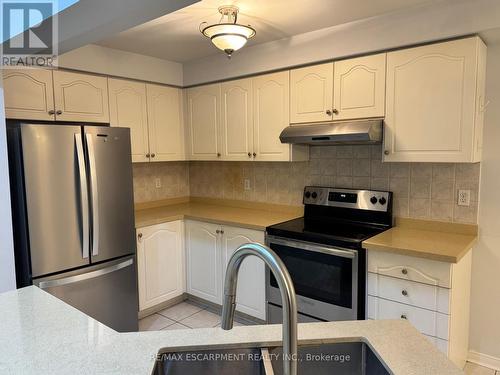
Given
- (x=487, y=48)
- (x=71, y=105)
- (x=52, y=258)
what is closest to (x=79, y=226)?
(x=52, y=258)

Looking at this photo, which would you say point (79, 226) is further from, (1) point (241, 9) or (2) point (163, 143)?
(1) point (241, 9)

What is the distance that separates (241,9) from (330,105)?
34.8 inches

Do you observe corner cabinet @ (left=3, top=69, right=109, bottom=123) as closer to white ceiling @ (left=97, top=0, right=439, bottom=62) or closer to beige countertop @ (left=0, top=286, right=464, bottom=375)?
white ceiling @ (left=97, top=0, right=439, bottom=62)

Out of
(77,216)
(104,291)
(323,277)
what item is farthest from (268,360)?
(104,291)

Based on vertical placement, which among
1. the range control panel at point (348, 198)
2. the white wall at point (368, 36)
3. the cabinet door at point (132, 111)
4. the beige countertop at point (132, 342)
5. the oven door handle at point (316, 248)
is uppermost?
the white wall at point (368, 36)

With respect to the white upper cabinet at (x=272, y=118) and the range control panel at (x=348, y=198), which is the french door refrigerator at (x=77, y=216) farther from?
the range control panel at (x=348, y=198)

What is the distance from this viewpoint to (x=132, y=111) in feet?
10.2

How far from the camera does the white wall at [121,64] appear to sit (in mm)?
2679

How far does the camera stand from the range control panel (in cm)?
256

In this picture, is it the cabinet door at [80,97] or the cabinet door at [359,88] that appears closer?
the cabinet door at [359,88]

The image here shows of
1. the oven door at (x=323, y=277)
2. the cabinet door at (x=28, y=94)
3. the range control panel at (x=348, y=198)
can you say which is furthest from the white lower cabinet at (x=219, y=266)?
the cabinet door at (x=28, y=94)

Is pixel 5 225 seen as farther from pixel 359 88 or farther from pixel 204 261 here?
pixel 359 88

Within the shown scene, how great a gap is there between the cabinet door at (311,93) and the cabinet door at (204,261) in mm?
1151

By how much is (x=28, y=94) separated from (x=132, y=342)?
7.03ft
